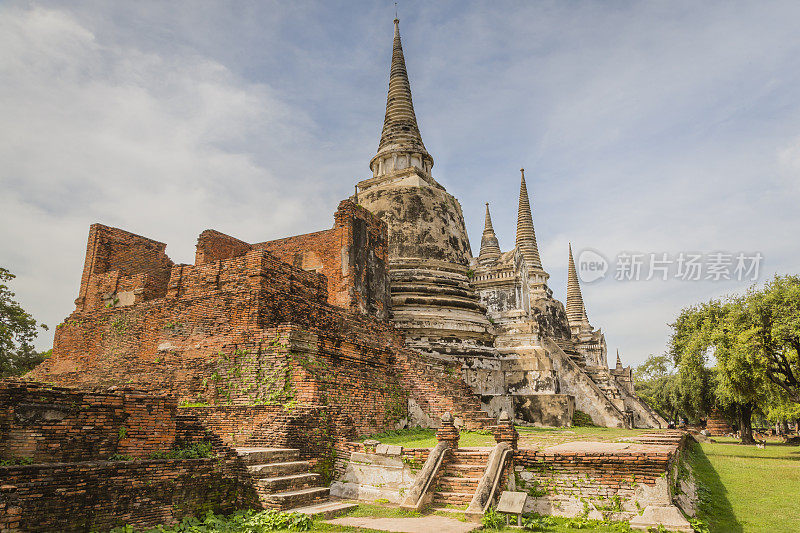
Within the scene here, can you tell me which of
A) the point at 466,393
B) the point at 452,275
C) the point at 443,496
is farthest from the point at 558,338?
the point at 443,496

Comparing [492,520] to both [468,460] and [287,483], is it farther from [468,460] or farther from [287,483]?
[287,483]

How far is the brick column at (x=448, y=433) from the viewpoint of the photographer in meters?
9.43

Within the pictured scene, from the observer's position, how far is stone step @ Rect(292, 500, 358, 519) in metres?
8.05

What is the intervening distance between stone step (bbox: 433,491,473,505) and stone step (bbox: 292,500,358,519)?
4.44ft

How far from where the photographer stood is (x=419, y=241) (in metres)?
22.4

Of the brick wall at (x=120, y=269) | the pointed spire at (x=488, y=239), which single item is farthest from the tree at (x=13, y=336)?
the pointed spire at (x=488, y=239)

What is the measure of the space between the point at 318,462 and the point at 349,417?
149 centimetres

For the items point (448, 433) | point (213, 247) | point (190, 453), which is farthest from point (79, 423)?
point (213, 247)

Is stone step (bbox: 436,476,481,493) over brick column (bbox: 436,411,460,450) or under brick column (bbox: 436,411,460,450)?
under

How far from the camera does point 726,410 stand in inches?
1283

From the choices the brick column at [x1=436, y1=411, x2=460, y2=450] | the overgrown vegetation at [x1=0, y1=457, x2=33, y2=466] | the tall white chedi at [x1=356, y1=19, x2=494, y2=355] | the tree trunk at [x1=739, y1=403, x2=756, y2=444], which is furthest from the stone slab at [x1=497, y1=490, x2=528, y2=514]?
the tree trunk at [x1=739, y1=403, x2=756, y2=444]

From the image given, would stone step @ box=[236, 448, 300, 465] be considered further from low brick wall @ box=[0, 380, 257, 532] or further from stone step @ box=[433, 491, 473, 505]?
stone step @ box=[433, 491, 473, 505]

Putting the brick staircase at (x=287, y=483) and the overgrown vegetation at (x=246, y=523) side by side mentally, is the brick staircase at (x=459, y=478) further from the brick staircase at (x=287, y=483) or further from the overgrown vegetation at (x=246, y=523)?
the overgrown vegetation at (x=246, y=523)

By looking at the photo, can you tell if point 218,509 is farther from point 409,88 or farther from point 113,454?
point 409,88
